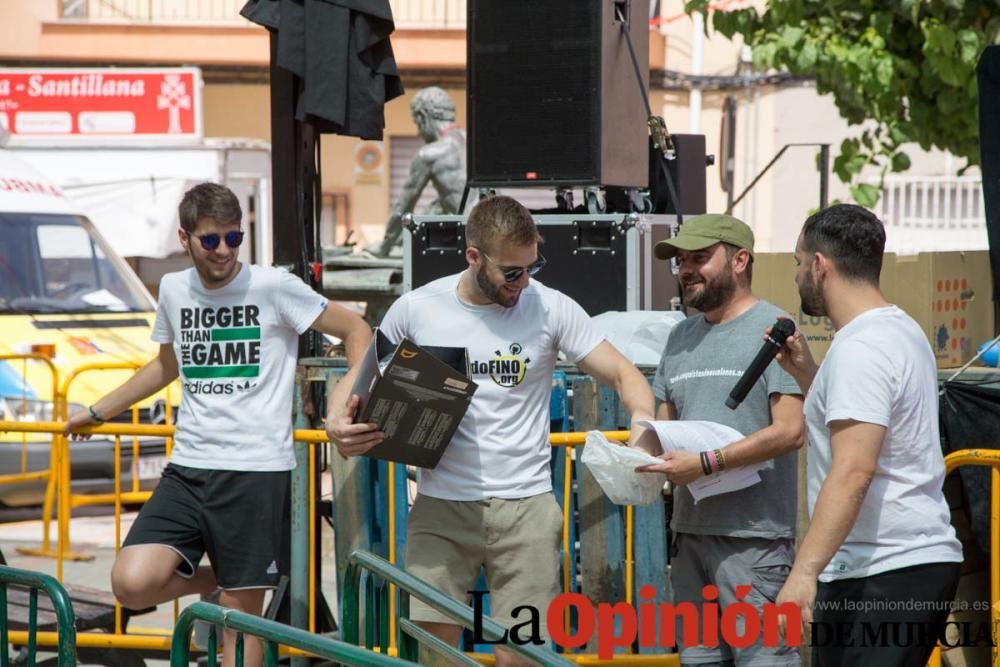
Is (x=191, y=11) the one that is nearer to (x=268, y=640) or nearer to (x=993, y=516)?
(x=993, y=516)

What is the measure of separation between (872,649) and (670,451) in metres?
0.83

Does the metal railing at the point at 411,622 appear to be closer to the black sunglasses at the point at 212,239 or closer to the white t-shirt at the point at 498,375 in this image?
the white t-shirt at the point at 498,375

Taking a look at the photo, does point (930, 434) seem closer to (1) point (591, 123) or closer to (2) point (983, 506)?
(2) point (983, 506)

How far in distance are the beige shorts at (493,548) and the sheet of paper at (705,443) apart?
1.60ft

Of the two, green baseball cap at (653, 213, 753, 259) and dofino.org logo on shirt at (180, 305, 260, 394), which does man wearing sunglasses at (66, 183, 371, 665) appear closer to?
dofino.org logo on shirt at (180, 305, 260, 394)

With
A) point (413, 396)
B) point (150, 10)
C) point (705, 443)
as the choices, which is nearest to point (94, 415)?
point (413, 396)

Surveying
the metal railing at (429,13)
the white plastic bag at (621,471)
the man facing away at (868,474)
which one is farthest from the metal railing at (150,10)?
the man facing away at (868,474)

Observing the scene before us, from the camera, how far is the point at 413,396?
4480mm

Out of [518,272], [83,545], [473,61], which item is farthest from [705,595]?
[83,545]

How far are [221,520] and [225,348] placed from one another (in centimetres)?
59

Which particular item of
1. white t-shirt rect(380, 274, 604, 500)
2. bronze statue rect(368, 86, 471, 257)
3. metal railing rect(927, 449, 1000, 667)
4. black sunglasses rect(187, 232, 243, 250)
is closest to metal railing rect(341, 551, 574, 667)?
white t-shirt rect(380, 274, 604, 500)

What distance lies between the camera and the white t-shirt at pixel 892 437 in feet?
12.1

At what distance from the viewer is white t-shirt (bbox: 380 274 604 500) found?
4.65 meters

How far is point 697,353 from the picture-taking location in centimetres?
454
